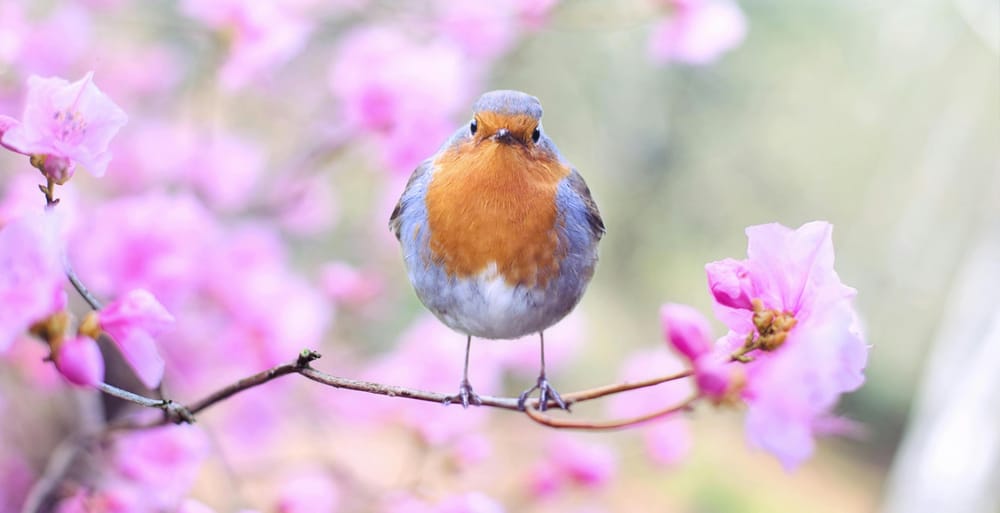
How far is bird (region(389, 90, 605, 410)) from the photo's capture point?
Result: 71 cm

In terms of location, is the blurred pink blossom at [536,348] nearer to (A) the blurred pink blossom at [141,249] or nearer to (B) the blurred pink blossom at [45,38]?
(A) the blurred pink blossom at [141,249]

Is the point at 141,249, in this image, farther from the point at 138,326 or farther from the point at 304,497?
the point at 138,326

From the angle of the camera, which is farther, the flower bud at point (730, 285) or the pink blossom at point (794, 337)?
the flower bud at point (730, 285)

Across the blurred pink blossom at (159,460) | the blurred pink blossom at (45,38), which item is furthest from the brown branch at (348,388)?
the blurred pink blossom at (45,38)

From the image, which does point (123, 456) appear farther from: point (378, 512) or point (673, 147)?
point (673, 147)

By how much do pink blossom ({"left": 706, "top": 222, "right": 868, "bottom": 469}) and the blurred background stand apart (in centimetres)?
Answer: 8

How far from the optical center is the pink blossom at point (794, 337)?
52cm

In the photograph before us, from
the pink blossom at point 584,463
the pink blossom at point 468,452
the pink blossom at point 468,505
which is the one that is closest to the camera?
the pink blossom at point 468,505

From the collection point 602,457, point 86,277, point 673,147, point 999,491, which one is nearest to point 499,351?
point 602,457

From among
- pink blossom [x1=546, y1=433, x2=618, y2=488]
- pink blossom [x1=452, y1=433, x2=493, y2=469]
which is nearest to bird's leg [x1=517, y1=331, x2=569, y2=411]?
pink blossom [x1=452, y1=433, x2=493, y2=469]

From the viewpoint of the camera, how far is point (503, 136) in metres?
0.70

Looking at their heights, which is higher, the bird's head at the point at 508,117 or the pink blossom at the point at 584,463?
the pink blossom at the point at 584,463

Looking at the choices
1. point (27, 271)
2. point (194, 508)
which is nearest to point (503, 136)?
point (27, 271)

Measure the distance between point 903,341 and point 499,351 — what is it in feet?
19.4
